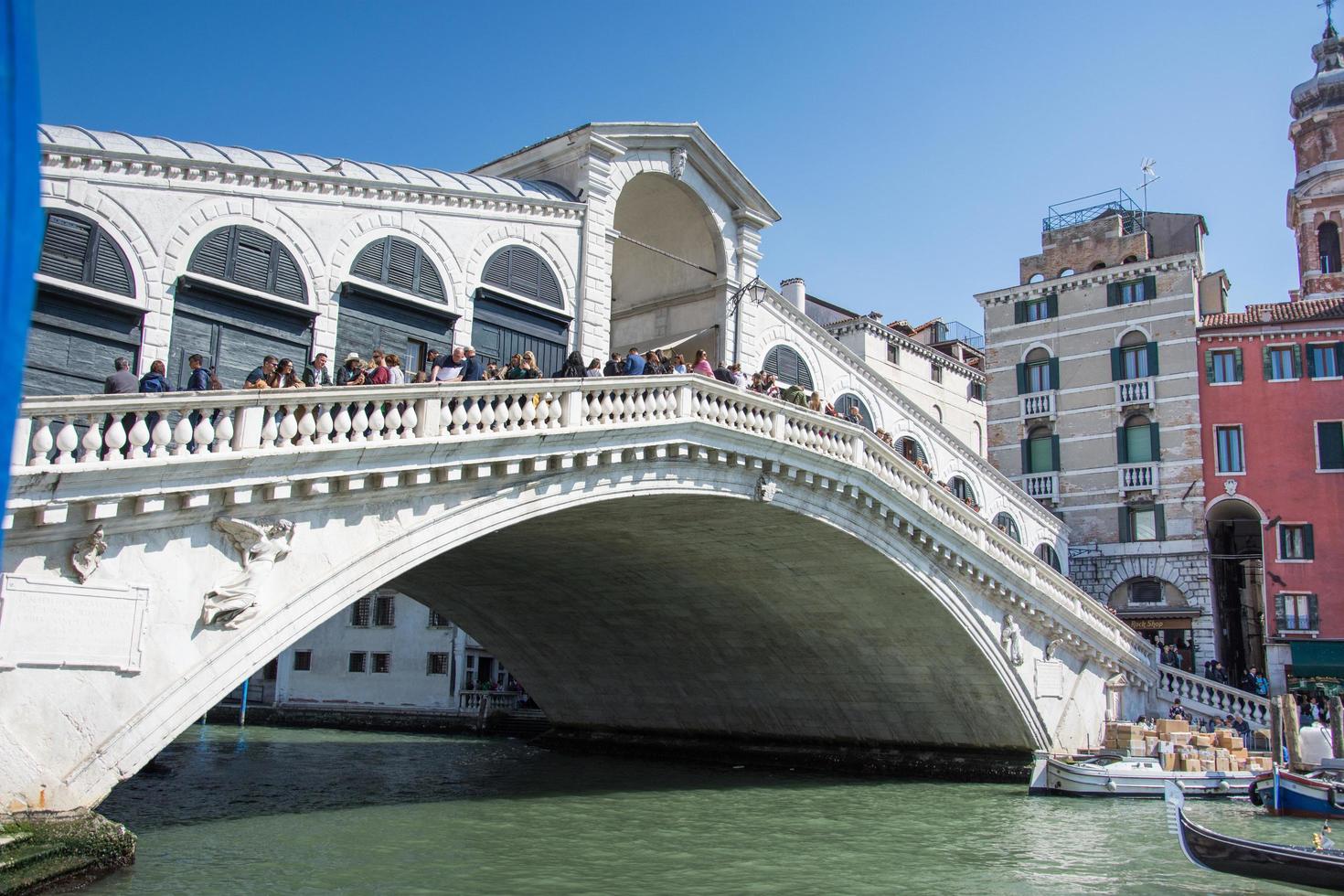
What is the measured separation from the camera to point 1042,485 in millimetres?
30750

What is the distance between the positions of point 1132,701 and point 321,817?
15741mm

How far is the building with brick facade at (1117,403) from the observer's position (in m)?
28.4

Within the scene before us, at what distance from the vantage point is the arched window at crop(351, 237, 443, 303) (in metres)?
14.5

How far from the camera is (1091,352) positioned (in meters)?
30.4

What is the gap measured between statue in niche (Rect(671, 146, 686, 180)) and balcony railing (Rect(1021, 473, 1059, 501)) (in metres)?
15.6

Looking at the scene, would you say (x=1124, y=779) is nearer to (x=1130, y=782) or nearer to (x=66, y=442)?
(x=1130, y=782)

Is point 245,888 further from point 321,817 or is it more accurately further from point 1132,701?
point 1132,701

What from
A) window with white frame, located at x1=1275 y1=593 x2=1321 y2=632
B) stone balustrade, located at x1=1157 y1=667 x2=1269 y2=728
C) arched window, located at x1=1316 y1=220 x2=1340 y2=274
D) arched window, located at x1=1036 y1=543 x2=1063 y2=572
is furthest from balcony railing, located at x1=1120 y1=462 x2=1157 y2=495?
arched window, located at x1=1316 y1=220 x2=1340 y2=274

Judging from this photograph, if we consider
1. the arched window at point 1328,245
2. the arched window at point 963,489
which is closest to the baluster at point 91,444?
the arched window at point 963,489

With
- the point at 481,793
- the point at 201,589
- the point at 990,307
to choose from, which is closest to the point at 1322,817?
the point at 481,793

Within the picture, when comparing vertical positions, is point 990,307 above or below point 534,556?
above

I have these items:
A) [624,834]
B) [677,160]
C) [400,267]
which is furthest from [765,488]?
[677,160]

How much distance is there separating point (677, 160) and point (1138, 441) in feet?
53.2

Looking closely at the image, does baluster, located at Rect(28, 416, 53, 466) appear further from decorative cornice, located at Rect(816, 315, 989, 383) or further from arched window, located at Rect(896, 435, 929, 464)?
decorative cornice, located at Rect(816, 315, 989, 383)
